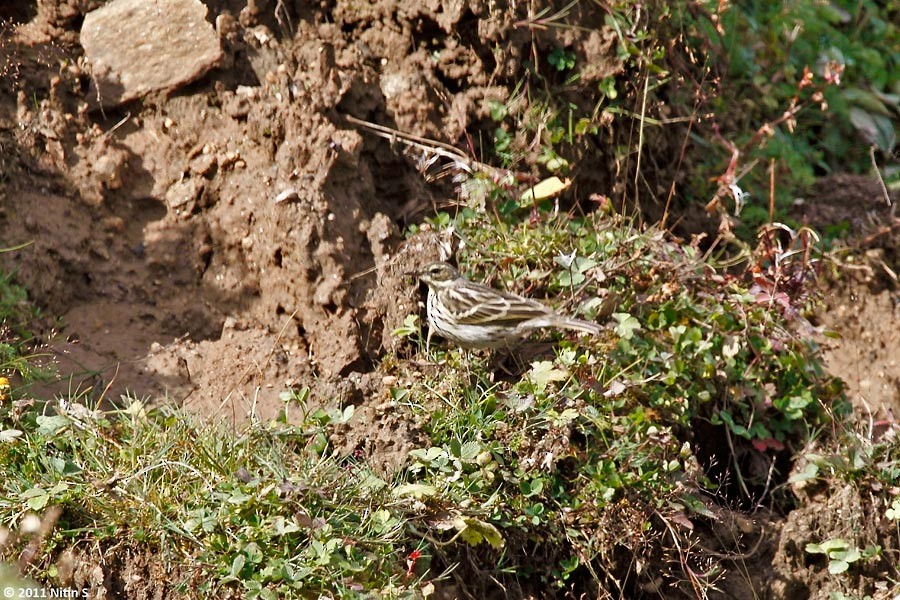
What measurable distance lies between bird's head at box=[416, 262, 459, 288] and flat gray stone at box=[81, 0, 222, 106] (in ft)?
6.68

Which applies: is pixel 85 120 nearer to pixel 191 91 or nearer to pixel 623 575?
pixel 191 91

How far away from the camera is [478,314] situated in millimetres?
6102

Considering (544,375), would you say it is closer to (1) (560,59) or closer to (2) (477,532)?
(2) (477,532)

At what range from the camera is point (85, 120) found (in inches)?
281

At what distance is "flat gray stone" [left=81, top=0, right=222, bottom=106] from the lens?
7.14m

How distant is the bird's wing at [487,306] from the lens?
6066 millimetres

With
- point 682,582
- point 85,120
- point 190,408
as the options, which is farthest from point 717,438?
point 85,120

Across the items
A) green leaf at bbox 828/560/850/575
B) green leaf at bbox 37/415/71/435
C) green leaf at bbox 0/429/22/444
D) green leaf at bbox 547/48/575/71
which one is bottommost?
green leaf at bbox 828/560/850/575

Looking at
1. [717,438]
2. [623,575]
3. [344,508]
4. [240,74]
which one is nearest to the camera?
[344,508]

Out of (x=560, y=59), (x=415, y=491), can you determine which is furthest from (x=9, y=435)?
(x=560, y=59)

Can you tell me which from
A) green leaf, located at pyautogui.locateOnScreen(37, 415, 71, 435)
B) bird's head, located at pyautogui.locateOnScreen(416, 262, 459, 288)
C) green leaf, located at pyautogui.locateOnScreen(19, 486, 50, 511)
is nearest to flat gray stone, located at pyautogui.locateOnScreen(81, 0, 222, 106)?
bird's head, located at pyautogui.locateOnScreen(416, 262, 459, 288)

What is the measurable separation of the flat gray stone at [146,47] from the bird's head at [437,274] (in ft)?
6.68

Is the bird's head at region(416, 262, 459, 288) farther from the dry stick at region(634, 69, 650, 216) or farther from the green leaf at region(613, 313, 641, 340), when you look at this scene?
the dry stick at region(634, 69, 650, 216)

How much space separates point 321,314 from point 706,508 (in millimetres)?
2438
